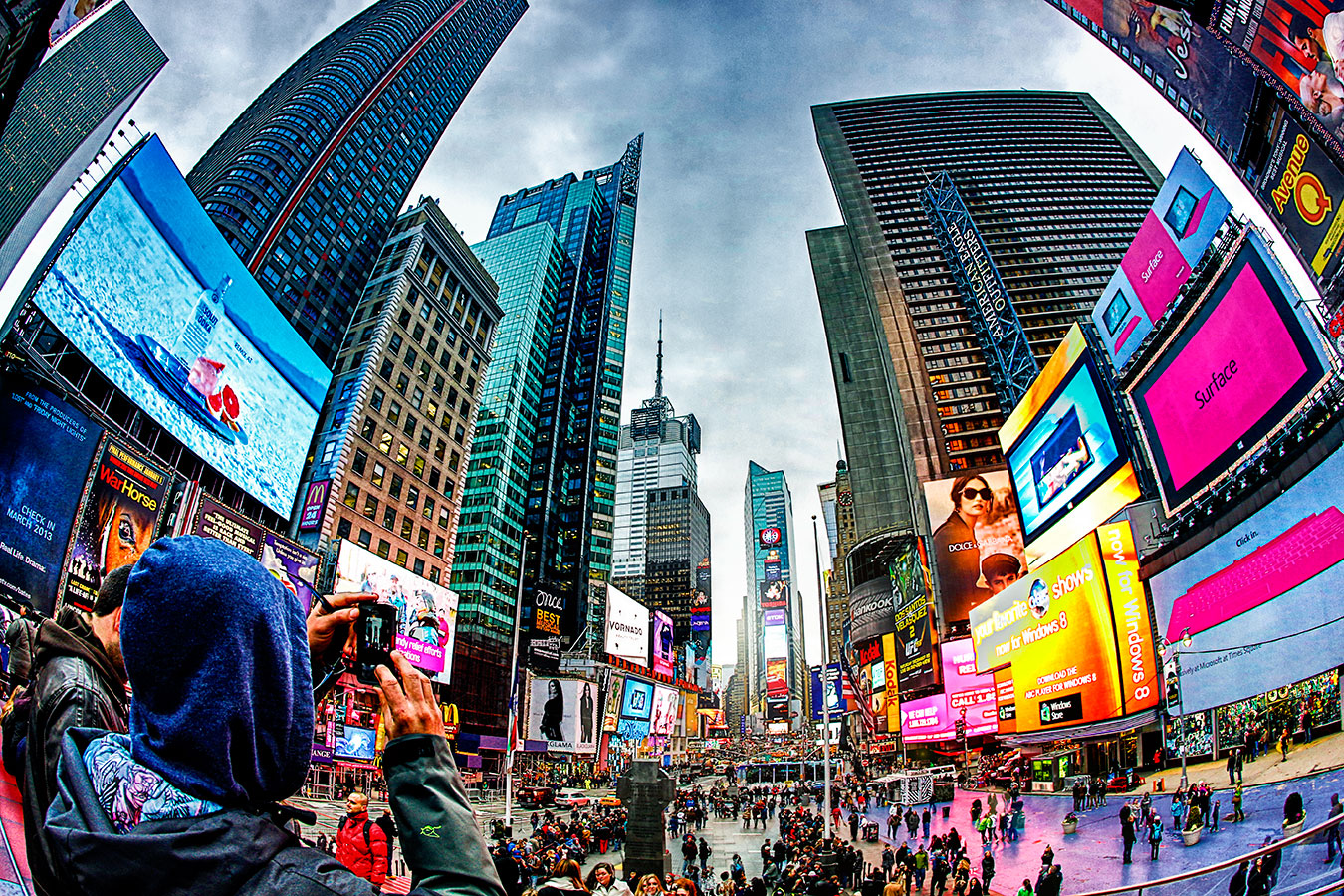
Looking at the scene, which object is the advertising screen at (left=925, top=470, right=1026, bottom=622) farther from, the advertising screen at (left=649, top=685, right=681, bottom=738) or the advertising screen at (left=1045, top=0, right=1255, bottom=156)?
the advertising screen at (left=1045, top=0, right=1255, bottom=156)

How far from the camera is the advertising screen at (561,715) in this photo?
203ft

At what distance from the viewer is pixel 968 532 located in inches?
2657

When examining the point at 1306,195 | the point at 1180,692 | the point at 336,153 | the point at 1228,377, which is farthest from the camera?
the point at 336,153

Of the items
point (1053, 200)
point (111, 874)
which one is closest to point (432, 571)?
point (111, 874)

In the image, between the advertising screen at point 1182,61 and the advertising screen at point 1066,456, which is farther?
the advertising screen at point 1066,456

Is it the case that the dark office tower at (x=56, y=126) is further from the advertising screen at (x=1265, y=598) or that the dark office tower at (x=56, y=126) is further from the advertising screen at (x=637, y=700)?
the advertising screen at (x=637, y=700)

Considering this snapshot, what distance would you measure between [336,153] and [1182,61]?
8715 centimetres

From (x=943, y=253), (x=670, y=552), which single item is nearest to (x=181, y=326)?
(x=943, y=253)

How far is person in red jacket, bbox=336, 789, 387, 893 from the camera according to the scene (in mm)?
6129

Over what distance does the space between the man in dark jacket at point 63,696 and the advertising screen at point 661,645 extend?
84408 millimetres

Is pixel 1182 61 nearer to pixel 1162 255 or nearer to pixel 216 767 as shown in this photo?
pixel 1162 255

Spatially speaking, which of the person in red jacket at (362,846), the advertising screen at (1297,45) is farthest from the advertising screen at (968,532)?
the person in red jacket at (362,846)

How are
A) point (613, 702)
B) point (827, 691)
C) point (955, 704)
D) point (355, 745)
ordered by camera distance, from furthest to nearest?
point (613, 702) < point (955, 704) < point (827, 691) < point (355, 745)

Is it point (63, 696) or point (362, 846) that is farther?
point (362, 846)
